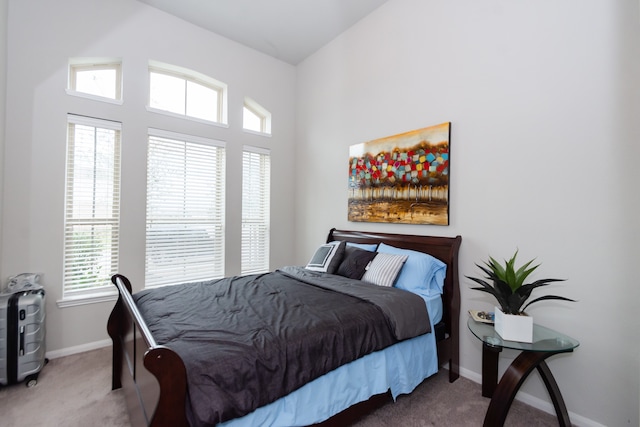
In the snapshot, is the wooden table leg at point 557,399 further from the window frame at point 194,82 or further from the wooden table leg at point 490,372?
the window frame at point 194,82

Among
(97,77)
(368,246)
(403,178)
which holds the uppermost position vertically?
(97,77)

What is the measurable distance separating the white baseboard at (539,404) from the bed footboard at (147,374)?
2.25 metres

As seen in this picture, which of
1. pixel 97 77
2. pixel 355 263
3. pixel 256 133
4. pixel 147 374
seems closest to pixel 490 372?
pixel 355 263

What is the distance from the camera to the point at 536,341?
1640 millimetres

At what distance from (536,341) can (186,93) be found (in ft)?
13.6

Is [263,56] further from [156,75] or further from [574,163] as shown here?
[574,163]

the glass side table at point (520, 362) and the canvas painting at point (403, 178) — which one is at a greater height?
the canvas painting at point (403, 178)

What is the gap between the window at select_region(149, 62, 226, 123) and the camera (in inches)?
135

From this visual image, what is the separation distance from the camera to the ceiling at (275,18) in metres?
3.16

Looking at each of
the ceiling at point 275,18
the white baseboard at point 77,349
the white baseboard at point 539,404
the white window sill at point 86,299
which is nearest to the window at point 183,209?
the white window sill at point 86,299

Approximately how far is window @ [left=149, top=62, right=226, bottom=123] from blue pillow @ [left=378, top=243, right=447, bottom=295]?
2.92 metres

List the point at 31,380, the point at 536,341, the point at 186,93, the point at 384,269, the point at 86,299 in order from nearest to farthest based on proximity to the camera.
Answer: the point at 536,341, the point at 31,380, the point at 384,269, the point at 86,299, the point at 186,93

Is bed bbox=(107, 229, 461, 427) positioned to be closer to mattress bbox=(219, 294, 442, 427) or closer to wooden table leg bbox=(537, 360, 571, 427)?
mattress bbox=(219, 294, 442, 427)

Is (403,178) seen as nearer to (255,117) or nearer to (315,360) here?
(315,360)
